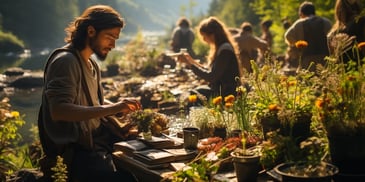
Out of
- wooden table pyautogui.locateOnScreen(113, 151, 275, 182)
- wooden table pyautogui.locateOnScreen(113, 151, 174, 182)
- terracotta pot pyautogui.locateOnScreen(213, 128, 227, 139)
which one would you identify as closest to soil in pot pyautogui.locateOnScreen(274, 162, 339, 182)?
wooden table pyautogui.locateOnScreen(113, 151, 275, 182)

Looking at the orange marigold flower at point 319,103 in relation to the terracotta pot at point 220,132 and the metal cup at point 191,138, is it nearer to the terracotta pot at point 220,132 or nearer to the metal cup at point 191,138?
the metal cup at point 191,138

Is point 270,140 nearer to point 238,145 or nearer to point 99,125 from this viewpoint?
point 238,145

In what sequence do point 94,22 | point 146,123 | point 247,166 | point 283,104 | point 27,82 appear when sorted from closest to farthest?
1. point 247,166
2. point 283,104
3. point 94,22
4. point 146,123
5. point 27,82

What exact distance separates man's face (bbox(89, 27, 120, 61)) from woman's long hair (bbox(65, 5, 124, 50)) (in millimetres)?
31

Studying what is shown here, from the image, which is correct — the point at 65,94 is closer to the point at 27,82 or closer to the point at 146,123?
the point at 146,123

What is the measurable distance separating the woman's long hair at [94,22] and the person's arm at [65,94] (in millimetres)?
185

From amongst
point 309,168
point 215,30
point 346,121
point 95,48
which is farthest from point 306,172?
point 215,30

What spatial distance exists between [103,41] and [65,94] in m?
0.47

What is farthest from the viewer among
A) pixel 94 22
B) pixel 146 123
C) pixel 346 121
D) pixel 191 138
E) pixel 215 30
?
pixel 215 30

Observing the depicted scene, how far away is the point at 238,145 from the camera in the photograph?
3.92 m

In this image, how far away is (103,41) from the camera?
385 cm

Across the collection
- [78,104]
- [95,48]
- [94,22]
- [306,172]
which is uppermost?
[94,22]

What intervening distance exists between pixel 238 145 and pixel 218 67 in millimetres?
3441

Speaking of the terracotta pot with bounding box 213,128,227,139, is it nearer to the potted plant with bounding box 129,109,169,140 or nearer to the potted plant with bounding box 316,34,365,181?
the potted plant with bounding box 129,109,169,140
